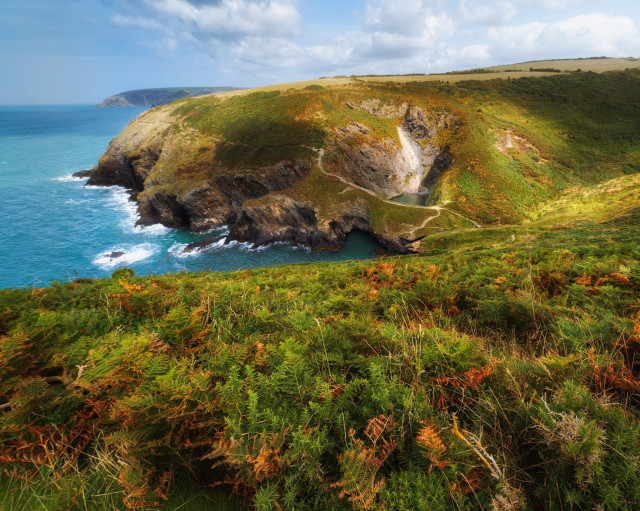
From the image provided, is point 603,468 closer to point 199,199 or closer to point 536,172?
point 199,199

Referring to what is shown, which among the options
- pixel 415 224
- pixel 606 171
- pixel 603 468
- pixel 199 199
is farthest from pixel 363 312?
pixel 606 171

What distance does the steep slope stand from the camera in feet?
147

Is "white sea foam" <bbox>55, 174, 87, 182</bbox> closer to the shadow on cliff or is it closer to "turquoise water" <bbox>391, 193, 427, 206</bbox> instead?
the shadow on cliff

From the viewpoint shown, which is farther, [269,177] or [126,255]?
[269,177]

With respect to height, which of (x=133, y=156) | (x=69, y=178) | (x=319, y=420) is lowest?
(x=69, y=178)

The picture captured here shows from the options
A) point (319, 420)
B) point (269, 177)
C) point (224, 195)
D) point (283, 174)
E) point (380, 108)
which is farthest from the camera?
point (380, 108)

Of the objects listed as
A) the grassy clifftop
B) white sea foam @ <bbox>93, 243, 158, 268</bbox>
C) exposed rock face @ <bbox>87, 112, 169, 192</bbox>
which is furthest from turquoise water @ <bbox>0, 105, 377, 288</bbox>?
the grassy clifftop

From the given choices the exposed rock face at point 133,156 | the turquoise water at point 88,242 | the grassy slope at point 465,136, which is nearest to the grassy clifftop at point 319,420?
the turquoise water at point 88,242

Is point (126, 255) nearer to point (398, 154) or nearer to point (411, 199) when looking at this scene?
point (411, 199)

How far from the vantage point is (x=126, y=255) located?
43375mm

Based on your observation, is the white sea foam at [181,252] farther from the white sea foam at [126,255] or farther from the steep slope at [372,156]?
the steep slope at [372,156]

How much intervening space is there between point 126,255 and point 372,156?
4953 centimetres

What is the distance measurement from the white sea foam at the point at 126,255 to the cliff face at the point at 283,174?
7.96 meters

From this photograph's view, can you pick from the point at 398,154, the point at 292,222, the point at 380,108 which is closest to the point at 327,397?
the point at 292,222
